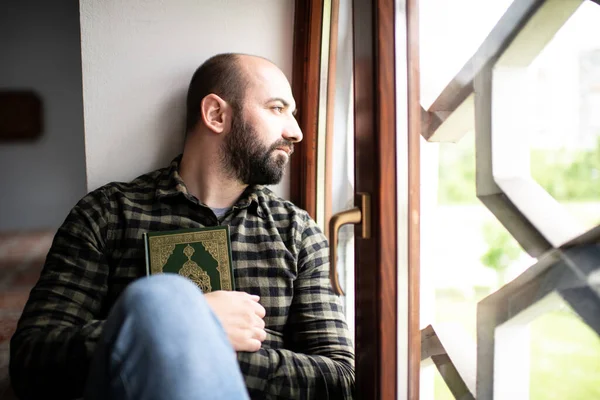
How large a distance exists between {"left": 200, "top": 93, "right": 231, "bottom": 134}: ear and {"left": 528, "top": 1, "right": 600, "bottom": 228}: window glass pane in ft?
2.85

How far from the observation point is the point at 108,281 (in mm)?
1179

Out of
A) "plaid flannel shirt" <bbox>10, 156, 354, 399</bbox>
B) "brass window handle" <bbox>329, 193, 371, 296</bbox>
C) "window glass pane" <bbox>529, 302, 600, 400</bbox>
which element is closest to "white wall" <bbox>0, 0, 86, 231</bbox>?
"plaid flannel shirt" <bbox>10, 156, 354, 399</bbox>

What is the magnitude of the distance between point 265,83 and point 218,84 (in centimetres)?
13

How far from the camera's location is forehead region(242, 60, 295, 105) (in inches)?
52.1

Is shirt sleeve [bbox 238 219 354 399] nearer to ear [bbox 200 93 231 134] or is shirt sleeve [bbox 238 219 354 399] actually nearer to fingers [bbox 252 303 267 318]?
fingers [bbox 252 303 267 318]

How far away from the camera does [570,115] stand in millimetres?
590

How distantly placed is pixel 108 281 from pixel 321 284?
0.54 m

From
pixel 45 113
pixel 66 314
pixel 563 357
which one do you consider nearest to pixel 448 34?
pixel 563 357

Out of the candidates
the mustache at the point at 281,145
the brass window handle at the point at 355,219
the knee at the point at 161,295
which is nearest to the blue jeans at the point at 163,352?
the knee at the point at 161,295

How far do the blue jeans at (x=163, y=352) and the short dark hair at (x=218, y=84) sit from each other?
75 centimetres

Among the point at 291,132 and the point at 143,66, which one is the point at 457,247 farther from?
the point at 143,66

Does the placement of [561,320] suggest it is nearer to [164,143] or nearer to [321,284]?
[321,284]

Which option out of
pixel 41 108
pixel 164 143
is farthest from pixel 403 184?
pixel 41 108

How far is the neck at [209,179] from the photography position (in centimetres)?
133
